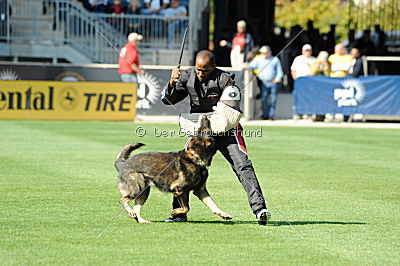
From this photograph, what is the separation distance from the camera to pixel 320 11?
59.7 meters

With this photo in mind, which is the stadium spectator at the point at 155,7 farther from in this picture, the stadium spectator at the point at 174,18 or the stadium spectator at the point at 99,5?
the stadium spectator at the point at 99,5

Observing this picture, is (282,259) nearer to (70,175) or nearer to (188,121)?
(188,121)

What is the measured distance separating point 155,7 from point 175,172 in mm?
23331

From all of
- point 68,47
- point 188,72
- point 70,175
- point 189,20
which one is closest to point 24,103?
point 68,47

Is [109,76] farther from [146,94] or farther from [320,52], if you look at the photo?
[320,52]

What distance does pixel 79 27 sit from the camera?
3023cm

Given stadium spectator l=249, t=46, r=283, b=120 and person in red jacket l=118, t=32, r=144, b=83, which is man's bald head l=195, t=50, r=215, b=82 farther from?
stadium spectator l=249, t=46, r=283, b=120

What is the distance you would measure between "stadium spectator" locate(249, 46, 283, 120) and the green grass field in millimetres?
6563

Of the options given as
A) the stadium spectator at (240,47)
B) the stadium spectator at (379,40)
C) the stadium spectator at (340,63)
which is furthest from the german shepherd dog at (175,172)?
the stadium spectator at (379,40)

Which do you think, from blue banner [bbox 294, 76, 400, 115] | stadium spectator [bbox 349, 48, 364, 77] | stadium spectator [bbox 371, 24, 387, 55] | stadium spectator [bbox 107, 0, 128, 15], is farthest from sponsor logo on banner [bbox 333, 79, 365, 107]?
stadium spectator [bbox 107, 0, 128, 15]

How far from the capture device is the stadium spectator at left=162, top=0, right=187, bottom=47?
30422 millimetres

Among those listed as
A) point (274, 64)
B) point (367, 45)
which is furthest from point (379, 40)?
point (274, 64)

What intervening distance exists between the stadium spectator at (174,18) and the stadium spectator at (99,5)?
2243 mm

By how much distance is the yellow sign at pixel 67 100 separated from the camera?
77.0 feet
